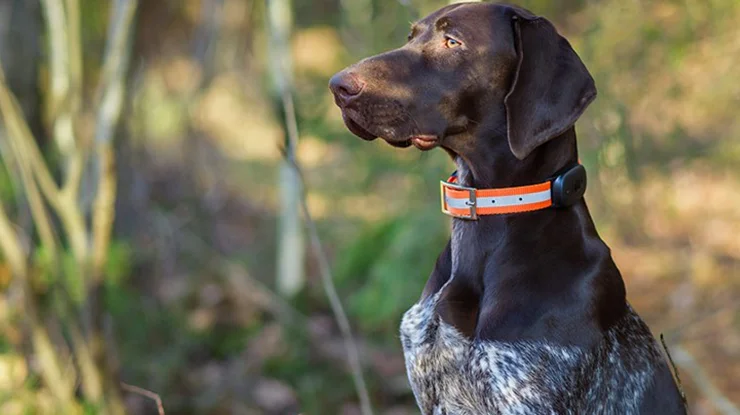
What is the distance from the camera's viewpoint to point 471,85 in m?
2.67

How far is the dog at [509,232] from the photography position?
2.52 m

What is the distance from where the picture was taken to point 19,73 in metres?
7.68

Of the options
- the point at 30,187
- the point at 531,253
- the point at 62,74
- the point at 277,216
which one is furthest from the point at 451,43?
the point at 277,216

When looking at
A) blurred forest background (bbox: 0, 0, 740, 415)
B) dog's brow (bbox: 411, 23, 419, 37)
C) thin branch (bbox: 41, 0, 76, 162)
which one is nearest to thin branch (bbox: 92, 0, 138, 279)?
blurred forest background (bbox: 0, 0, 740, 415)

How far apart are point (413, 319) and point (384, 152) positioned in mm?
3901

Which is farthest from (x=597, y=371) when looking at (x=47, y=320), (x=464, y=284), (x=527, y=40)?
(x=47, y=320)

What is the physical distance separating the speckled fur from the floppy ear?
0.57 metres

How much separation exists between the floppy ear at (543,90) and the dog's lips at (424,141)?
23 centimetres

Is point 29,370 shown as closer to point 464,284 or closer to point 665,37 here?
point 464,284

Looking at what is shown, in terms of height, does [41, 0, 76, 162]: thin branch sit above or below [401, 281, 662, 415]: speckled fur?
above

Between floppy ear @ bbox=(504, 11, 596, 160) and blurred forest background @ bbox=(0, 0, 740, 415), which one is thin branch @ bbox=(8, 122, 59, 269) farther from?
floppy ear @ bbox=(504, 11, 596, 160)

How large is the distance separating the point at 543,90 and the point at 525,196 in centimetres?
31

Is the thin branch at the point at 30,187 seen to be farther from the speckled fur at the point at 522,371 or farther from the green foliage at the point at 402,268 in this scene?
the speckled fur at the point at 522,371

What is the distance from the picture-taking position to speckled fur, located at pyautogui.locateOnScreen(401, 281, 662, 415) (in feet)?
8.26
